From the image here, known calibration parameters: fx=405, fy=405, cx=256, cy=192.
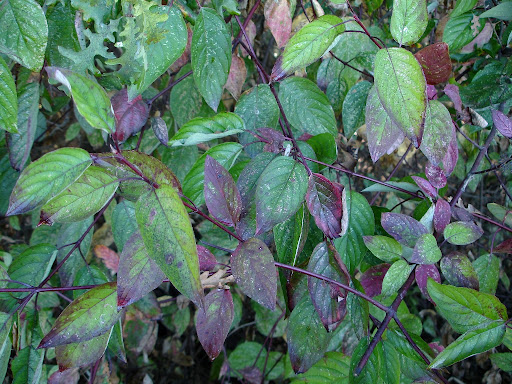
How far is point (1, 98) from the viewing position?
686 millimetres

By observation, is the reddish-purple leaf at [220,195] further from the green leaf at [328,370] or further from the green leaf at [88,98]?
the green leaf at [328,370]

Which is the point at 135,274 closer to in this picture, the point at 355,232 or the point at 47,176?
the point at 47,176

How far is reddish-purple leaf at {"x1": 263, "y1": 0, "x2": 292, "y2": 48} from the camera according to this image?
3.18ft

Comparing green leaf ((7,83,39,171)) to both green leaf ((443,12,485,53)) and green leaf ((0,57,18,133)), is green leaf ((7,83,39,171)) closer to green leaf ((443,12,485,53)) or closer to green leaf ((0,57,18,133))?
green leaf ((0,57,18,133))

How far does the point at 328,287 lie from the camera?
2.29ft

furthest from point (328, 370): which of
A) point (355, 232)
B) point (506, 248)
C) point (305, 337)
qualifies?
point (506, 248)

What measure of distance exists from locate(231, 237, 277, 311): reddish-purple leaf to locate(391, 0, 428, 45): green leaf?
42 centimetres

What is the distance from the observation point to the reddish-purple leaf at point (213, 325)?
65cm

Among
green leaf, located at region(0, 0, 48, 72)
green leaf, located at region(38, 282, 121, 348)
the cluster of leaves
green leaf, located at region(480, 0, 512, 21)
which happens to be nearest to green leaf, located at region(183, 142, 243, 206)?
the cluster of leaves

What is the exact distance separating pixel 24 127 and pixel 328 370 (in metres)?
0.88

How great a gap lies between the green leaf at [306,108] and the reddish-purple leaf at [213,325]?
1.52ft

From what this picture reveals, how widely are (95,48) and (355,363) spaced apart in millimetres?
Result: 733

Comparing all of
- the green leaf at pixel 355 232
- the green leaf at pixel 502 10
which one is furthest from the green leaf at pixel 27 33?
the green leaf at pixel 502 10

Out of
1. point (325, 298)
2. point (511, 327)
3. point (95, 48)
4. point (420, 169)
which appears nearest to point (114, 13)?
point (95, 48)
